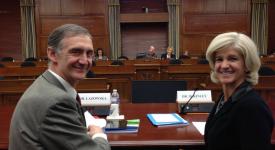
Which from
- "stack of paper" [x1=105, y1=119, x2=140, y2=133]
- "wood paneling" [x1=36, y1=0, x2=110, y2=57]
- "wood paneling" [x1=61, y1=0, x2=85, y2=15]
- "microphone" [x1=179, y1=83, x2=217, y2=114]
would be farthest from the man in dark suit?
"wood paneling" [x1=61, y1=0, x2=85, y2=15]

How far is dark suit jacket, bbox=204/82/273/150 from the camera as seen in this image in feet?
4.67

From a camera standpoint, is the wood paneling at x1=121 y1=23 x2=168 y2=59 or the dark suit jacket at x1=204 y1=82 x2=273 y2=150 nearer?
the dark suit jacket at x1=204 y1=82 x2=273 y2=150

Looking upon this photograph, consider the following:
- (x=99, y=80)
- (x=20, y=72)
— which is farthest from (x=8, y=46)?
(x=99, y=80)

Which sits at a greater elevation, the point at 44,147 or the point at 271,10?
the point at 271,10

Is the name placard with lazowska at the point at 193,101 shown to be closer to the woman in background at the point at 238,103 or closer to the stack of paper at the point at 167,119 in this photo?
the stack of paper at the point at 167,119

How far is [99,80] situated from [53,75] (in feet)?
10.9

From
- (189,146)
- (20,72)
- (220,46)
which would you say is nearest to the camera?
(220,46)

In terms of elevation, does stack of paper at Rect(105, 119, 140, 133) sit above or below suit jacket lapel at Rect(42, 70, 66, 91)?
below

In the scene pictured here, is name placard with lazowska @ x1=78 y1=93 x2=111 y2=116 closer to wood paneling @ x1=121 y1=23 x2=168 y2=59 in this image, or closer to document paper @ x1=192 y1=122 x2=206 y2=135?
document paper @ x1=192 y1=122 x2=206 y2=135

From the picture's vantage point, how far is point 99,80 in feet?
15.6

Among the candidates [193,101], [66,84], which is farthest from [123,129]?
[193,101]

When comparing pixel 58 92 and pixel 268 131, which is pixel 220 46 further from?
pixel 58 92

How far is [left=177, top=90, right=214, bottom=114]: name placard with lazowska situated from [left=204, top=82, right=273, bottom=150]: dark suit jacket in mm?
865

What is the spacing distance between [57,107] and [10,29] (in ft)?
40.2
